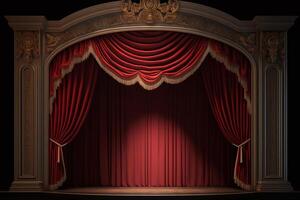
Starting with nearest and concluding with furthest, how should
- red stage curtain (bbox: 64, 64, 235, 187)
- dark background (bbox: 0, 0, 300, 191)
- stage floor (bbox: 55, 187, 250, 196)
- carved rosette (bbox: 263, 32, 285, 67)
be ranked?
stage floor (bbox: 55, 187, 250, 196)
carved rosette (bbox: 263, 32, 285, 67)
dark background (bbox: 0, 0, 300, 191)
red stage curtain (bbox: 64, 64, 235, 187)

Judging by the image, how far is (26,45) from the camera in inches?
264

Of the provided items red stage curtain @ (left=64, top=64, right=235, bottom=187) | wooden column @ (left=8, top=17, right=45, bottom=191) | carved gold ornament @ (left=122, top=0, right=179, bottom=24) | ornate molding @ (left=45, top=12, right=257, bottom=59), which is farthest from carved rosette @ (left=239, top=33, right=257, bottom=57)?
wooden column @ (left=8, top=17, right=45, bottom=191)

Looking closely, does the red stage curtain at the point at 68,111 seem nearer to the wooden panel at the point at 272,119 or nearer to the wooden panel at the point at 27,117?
the wooden panel at the point at 27,117

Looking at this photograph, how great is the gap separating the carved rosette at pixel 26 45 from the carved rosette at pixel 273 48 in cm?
314

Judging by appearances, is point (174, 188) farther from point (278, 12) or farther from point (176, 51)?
point (278, 12)

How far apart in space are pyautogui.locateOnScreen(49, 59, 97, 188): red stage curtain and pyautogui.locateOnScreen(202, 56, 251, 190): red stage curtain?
1.68 metres

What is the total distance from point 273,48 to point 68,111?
2.97 metres

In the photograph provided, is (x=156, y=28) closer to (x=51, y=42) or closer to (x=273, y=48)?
(x=51, y=42)

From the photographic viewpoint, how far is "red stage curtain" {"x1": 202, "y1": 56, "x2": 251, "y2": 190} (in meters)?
6.88

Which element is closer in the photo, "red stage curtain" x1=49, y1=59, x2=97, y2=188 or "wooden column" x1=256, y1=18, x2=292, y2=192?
"wooden column" x1=256, y1=18, x2=292, y2=192

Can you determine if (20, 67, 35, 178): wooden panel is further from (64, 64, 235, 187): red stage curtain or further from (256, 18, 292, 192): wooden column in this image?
(256, 18, 292, 192): wooden column

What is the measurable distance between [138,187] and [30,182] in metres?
1.55

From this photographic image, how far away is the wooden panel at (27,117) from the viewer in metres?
6.76

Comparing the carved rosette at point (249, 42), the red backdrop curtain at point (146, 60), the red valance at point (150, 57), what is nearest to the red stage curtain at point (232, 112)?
the red backdrop curtain at point (146, 60)
